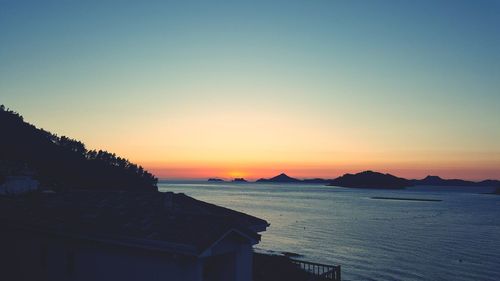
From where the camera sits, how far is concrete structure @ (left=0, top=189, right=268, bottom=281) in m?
12.5

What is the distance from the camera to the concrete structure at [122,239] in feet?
41.0

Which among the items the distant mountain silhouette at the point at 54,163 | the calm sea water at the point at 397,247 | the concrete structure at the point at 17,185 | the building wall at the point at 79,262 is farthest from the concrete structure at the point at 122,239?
the distant mountain silhouette at the point at 54,163

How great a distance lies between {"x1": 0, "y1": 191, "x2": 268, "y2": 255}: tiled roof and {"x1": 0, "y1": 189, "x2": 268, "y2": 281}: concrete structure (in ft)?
0.11

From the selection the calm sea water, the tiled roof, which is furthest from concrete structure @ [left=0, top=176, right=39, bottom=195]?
the calm sea water

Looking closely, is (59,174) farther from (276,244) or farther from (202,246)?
(202,246)

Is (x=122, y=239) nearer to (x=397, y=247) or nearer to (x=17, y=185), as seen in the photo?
(x=17, y=185)

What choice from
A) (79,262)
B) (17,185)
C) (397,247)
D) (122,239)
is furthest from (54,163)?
(122,239)

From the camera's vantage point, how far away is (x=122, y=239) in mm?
13109

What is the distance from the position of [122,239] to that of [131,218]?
4.37 ft

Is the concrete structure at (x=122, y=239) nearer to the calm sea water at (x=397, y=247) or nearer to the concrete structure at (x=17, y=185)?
the concrete structure at (x=17, y=185)

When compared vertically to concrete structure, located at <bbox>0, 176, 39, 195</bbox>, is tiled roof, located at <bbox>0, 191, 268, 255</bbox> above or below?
below

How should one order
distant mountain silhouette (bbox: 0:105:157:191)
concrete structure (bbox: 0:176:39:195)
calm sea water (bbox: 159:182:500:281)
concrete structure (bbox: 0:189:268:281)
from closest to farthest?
1. concrete structure (bbox: 0:189:268:281)
2. concrete structure (bbox: 0:176:39:195)
3. calm sea water (bbox: 159:182:500:281)
4. distant mountain silhouette (bbox: 0:105:157:191)

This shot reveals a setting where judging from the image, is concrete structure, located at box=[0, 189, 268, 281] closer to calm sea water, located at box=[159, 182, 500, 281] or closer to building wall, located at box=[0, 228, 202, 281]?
building wall, located at box=[0, 228, 202, 281]

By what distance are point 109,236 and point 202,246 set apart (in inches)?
148
